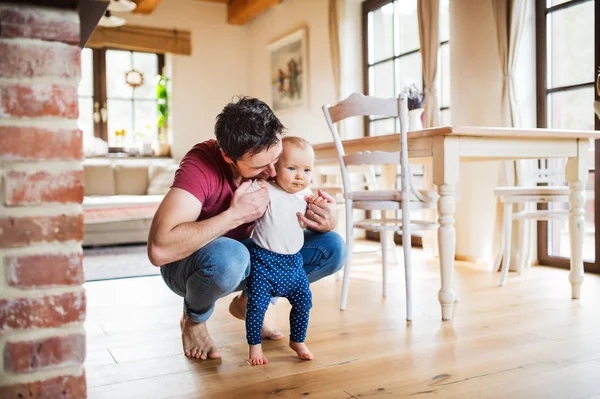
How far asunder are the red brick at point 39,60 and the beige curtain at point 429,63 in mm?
3498

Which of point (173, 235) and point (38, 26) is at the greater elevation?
point (38, 26)

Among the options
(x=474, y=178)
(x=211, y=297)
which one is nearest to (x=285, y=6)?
(x=474, y=178)

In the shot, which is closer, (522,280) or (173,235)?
(173,235)

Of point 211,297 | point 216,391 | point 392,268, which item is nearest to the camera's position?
point 216,391

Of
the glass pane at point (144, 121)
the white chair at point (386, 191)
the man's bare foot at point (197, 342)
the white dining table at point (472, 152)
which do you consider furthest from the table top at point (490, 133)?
the glass pane at point (144, 121)

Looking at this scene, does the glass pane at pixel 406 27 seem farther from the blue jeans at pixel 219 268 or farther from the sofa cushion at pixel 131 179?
the blue jeans at pixel 219 268

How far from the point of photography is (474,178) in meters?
3.97

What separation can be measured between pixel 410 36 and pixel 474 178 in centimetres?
163

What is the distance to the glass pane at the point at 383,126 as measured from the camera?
525 centimetres

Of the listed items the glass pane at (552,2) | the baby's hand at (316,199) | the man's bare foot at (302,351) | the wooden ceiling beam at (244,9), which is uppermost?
the wooden ceiling beam at (244,9)

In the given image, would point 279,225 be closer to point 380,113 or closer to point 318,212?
point 318,212

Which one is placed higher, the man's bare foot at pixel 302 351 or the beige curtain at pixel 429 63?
the beige curtain at pixel 429 63

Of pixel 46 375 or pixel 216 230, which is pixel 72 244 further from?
pixel 216 230

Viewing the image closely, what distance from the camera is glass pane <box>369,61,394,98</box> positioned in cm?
527
